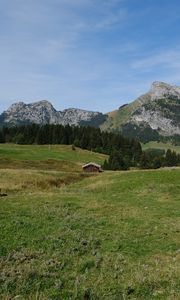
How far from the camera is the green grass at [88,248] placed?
1471 centimetres

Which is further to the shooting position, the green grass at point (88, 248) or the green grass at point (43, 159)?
the green grass at point (43, 159)

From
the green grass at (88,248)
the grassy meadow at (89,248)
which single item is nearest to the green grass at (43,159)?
the grassy meadow at (89,248)

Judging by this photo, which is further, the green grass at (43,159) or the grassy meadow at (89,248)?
the green grass at (43,159)

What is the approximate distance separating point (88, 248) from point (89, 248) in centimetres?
7

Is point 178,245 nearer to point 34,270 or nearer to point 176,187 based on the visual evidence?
point 34,270

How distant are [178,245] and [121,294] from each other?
770cm

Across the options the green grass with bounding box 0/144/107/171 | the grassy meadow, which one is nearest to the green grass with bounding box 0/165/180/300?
the grassy meadow

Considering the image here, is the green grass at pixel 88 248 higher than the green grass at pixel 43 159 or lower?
higher

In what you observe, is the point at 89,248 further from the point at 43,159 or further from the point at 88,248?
the point at 43,159

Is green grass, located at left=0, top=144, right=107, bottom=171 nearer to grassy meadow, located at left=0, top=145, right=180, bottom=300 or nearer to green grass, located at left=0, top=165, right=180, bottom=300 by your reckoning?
grassy meadow, located at left=0, top=145, right=180, bottom=300

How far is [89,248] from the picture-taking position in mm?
19938

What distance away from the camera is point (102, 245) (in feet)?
67.4

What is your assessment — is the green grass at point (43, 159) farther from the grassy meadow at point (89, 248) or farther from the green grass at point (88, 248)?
the green grass at point (88, 248)

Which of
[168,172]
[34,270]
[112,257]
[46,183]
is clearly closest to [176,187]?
[168,172]
